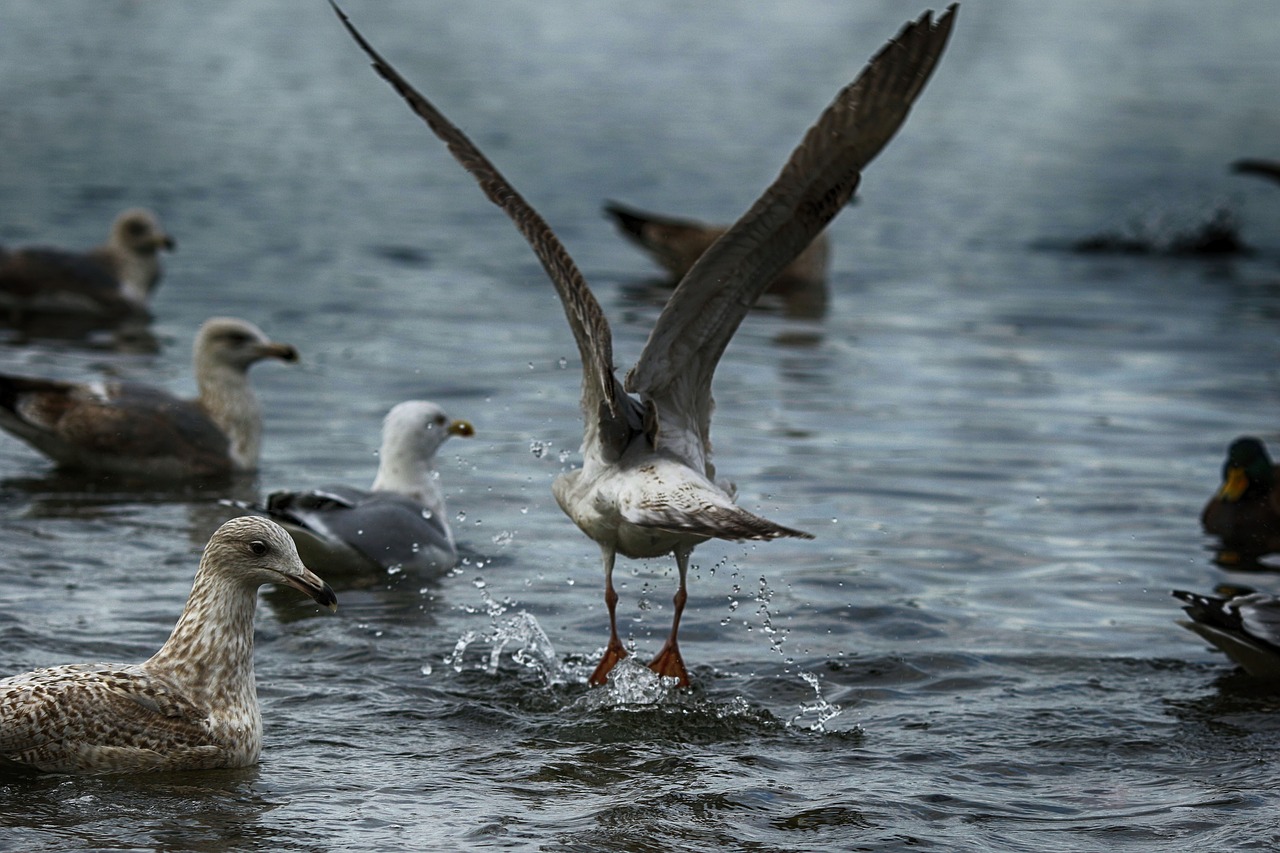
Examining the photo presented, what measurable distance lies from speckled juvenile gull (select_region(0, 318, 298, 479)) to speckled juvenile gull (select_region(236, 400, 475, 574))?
1632mm

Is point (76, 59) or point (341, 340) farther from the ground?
point (76, 59)

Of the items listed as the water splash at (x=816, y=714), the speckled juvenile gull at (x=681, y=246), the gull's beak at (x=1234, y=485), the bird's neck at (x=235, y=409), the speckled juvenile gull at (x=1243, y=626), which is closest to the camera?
the water splash at (x=816, y=714)

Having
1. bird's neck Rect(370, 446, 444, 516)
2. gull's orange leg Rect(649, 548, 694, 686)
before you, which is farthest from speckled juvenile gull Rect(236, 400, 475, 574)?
gull's orange leg Rect(649, 548, 694, 686)

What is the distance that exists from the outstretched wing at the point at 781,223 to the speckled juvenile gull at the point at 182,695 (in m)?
1.94

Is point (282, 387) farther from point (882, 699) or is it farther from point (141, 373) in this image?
point (882, 699)

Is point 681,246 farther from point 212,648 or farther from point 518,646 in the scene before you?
point 212,648

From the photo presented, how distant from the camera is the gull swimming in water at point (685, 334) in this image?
684cm

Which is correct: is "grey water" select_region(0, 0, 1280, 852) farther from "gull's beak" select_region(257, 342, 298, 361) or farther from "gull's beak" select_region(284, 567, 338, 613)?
"gull's beak" select_region(257, 342, 298, 361)

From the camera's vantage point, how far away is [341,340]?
15734 millimetres

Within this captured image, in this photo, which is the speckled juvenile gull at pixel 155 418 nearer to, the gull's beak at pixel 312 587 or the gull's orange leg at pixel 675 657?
the gull's orange leg at pixel 675 657

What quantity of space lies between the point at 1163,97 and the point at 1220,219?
1442cm

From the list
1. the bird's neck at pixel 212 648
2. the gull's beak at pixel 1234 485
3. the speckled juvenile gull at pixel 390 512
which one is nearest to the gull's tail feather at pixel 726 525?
the bird's neck at pixel 212 648

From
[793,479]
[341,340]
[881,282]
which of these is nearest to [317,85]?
[881,282]

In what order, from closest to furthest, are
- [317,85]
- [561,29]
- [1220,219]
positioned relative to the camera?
[1220,219], [317,85], [561,29]
